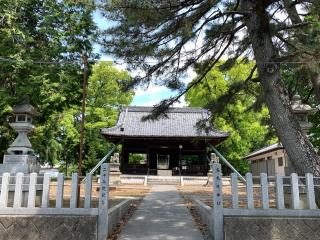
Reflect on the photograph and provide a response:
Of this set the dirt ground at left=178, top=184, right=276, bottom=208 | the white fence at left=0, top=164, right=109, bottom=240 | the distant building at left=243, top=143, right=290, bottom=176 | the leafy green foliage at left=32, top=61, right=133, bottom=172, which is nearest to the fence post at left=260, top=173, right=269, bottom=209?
the dirt ground at left=178, top=184, right=276, bottom=208

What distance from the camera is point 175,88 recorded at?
32.3ft

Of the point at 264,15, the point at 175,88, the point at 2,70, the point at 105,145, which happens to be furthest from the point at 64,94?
the point at 105,145

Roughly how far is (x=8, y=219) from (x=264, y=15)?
6.87m

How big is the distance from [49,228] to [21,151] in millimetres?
3016

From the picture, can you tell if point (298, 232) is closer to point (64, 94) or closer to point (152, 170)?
point (64, 94)

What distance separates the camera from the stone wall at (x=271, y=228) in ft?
21.2

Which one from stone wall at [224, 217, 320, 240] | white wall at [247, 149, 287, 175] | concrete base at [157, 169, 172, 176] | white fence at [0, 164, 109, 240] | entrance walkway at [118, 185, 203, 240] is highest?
white wall at [247, 149, 287, 175]

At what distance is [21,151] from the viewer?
349 inches

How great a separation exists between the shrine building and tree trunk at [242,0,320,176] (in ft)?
56.7

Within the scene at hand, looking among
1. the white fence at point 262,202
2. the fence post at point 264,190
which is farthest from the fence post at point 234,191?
the fence post at point 264,190

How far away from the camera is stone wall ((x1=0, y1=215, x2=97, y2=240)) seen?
6488 millimetres

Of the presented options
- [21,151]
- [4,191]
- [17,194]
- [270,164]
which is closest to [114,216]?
[17,194]

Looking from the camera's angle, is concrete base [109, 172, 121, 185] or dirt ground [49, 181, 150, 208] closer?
dirt ground [49, 181, 150, 208]

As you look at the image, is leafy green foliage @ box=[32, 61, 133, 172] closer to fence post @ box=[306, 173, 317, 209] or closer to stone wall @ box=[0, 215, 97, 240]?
stone wall @ box=[0, 215, 97, 240]
